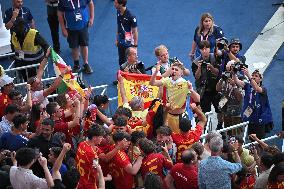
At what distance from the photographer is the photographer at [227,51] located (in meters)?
9.91

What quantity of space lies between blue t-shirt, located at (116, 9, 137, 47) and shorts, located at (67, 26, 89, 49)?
2.52 feet

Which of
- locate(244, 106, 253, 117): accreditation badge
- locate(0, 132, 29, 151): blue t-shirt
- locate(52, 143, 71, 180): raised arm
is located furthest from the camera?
locate(244, 106, 253, 117): accreditation badge

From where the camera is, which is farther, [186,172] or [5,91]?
[5,91]

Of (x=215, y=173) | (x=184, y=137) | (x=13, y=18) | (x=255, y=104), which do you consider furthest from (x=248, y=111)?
(x=13, y=18)

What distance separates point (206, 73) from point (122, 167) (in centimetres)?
343

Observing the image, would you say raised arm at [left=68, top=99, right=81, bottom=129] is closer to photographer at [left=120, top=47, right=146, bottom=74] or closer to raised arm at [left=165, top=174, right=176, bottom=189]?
raised arm at [left=165, top=174, right=176, bottom=189]

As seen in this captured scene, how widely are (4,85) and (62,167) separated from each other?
2.40m

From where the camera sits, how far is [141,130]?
8.19 metres

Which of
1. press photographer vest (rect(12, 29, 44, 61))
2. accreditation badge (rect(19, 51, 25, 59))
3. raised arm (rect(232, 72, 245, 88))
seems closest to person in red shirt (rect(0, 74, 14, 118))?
press photographer vest (rect(12, 29, 44, 61))

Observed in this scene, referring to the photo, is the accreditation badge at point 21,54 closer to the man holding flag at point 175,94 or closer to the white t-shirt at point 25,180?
the man holding flag at point 175,94

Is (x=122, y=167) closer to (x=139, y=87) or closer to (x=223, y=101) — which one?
(x=139, y=87)

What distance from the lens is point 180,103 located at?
8867 millimetres

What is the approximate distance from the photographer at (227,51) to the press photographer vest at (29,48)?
308 cm

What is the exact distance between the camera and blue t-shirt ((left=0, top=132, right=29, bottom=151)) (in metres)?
7.64
